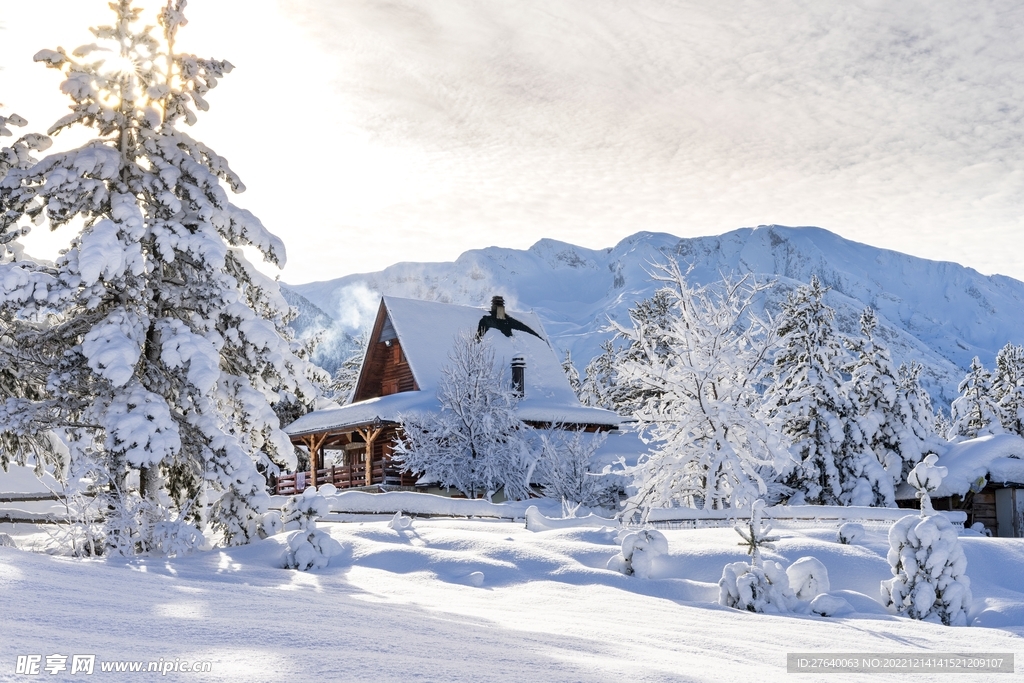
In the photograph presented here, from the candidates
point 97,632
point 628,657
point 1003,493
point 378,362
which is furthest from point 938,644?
point 378,362

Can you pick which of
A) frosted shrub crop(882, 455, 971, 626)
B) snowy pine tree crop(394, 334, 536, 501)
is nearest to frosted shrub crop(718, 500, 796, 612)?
frosted shrub crop(882, 455, 971, 626)

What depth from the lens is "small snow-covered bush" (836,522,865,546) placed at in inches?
611

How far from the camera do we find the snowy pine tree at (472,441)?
2938 cm

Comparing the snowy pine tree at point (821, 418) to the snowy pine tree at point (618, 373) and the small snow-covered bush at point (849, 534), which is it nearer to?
the snowy pine tree at point (618, 373)

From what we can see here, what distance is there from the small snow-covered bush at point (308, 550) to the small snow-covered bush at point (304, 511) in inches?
64.8

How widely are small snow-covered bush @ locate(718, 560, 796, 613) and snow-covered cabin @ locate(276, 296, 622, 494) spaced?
1953 cm

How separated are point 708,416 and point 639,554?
300 inches

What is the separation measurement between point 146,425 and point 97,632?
31.8ft

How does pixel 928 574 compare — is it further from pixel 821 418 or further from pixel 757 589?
Answer: pixel 821 418

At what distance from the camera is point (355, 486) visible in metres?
34.9

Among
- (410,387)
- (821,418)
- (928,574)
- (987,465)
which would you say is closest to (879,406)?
(821,418)

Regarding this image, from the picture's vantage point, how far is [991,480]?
27.6m

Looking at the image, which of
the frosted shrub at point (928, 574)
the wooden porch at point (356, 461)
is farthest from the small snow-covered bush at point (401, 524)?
the wooden porch at point (356, 461)

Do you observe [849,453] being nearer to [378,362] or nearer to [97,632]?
[378,362]
